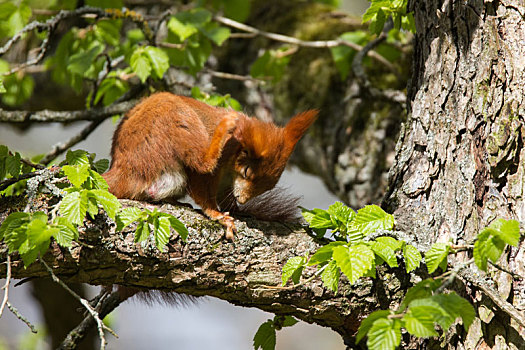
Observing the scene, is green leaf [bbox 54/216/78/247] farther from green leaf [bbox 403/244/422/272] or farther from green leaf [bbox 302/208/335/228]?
green leaf [bbox 403/244/422/272]

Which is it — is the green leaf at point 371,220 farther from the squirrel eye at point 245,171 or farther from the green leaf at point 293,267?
the squirrel eye at point 245,171

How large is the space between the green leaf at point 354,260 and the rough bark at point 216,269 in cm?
32

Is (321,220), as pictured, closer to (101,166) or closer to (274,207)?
(274,207)

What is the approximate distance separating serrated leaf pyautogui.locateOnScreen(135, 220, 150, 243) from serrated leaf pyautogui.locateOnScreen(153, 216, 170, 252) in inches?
0.8

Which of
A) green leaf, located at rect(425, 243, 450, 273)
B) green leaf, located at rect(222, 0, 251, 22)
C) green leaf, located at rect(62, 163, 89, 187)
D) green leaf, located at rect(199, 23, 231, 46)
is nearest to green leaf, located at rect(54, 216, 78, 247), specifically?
green leaf, located at rect(62, 163, 89, 187)

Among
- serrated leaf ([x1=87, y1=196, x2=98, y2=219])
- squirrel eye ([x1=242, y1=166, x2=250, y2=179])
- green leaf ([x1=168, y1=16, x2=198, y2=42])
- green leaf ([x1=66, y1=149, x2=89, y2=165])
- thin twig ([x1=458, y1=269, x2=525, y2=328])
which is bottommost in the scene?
squirrel eye ([x1=242, y1=166, x2=250, y2=179])

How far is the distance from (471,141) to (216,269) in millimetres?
868

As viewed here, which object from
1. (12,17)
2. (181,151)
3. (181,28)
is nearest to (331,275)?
(181,151)

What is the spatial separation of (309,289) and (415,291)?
43 cm

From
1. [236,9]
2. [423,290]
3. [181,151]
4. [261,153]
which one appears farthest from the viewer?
[236,9]

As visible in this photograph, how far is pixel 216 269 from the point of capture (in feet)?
5.57

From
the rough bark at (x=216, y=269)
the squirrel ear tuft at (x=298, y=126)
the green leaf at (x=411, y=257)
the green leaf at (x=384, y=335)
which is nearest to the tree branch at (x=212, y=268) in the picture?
the rough bark at (x=216, y=269)

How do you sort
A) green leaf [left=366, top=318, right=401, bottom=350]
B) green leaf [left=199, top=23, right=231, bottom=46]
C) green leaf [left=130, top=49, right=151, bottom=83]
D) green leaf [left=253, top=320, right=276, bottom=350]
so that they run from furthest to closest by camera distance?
green leaf [left=199, top=23, right=231, bottom=46], green leaf [left=130, top=49, right=151, bottom=83], green leaf [left=253, top=320, right=276, bottom=350], green leaf [left=366, top=318, right=401, bottom=350]

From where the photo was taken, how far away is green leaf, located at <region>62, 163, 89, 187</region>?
1.49 meters
